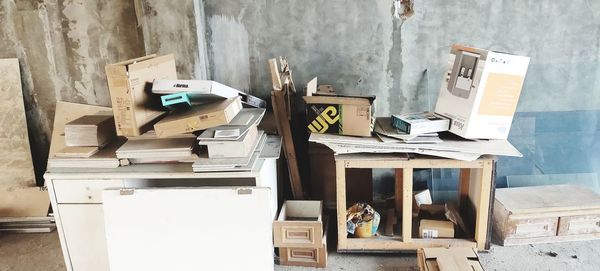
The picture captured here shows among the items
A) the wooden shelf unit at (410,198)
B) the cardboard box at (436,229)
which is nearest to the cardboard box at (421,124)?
the wooden shelf unit at (410,198)

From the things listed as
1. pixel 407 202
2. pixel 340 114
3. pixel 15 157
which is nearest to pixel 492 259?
pixel 407 202

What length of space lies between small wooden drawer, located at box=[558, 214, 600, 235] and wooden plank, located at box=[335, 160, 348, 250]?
121 centimetres

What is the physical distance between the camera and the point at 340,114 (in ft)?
7.74

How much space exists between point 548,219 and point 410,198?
32.6 inches

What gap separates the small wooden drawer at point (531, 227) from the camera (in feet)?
8.04

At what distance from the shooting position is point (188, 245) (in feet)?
7.01

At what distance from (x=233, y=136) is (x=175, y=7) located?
1.05 metres

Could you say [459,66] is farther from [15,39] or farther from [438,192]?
[15,39]

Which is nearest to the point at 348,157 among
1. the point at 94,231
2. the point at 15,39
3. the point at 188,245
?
the point at 188,245

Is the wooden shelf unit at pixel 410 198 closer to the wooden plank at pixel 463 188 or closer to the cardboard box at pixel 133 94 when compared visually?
the wooden plank at pixel 463 188

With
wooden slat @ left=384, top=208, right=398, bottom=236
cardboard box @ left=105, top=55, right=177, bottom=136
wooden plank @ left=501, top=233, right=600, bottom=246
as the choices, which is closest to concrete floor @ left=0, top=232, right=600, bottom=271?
wooden plank @ left=501, top=233, right=600, bottom=246

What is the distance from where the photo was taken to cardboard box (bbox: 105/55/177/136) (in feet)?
6.66

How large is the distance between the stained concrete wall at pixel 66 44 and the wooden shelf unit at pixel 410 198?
63.2 inches

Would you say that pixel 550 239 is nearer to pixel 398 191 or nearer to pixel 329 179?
pixel 398 191
